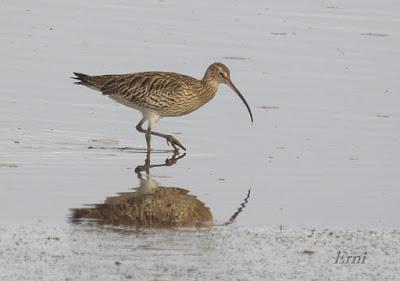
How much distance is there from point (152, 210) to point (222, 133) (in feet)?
11.5

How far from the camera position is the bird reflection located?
34.6 ft

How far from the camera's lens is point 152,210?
1098cm

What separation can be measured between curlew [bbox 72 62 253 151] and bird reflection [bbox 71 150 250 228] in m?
2.59

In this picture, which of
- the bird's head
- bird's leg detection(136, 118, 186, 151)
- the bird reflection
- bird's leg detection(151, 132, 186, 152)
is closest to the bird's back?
the bird's head

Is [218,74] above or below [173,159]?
above

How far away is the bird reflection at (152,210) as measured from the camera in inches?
415

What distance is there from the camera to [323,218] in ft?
36.1

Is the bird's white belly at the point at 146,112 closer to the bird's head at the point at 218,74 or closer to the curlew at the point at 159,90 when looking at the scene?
the curlew at the point at 159,90

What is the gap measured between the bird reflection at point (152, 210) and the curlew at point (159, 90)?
259cm

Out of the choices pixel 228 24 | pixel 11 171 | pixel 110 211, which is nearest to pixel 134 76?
pixel 11 171

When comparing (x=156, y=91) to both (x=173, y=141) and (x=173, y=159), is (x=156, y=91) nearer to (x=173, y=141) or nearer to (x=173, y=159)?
(x=173, y=141)

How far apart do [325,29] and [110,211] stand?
32.4 ft

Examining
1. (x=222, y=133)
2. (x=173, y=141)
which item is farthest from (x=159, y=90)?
(x=173, y=141)

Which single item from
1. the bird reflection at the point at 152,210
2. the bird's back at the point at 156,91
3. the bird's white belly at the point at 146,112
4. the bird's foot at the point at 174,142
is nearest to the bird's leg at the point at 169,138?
the bird's foot at the point at 174,142
